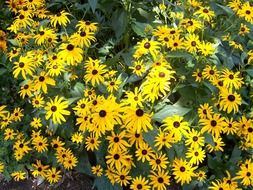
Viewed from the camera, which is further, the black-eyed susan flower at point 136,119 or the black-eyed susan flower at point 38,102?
the black-eyed susan flower at point 38,102

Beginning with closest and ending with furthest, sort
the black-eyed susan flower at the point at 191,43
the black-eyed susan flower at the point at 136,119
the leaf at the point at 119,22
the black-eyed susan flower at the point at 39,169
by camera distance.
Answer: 1. the black-eyed susan flower at the point at 136,119
2. the black-eyed susan flower at the point at 191,43
3. the black-eyed susan flower at the point at 39,169
4. the leaf at the point at 119,22

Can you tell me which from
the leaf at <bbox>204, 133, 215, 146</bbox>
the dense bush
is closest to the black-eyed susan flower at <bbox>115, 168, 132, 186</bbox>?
the dense bush

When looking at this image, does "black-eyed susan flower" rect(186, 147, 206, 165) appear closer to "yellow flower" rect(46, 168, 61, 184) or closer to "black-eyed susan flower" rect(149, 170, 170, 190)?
"black-eyed susan flower" rect(149, 170, 170, 190)

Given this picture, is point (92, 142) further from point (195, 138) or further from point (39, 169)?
point (195, 138)

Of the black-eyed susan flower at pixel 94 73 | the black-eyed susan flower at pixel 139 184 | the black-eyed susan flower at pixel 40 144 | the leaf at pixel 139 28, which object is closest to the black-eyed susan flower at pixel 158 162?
the black-eyed susan flower at pixel 139 184

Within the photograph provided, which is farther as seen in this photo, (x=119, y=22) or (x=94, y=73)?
(x=119, y=22)

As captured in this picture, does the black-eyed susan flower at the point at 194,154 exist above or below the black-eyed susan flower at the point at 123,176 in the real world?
above

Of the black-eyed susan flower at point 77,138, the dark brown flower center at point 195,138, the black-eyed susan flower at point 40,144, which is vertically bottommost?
the black-eyed susan flower at point 40,144

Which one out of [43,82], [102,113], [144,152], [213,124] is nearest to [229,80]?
[213,124]

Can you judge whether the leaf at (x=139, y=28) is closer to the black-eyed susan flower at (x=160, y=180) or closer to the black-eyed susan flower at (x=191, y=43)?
the black-eyed susan flower at (x=191, y=43)
